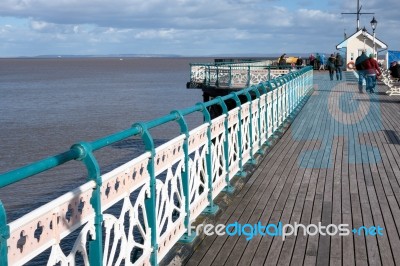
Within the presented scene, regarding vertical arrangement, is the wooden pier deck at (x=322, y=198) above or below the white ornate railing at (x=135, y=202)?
below

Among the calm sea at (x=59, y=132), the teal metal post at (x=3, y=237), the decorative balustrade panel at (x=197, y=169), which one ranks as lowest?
the calm sea at (x=59, y=132)

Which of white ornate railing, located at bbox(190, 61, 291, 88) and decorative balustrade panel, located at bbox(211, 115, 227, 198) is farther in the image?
white ornate railing, located at bbox(190, 61, 291, 88)

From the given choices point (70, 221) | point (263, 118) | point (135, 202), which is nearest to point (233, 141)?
point (263, 118)

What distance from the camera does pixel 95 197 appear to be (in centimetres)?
345

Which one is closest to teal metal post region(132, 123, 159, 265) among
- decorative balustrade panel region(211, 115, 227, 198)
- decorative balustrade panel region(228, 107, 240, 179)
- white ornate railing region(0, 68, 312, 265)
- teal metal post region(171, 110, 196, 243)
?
white ornate railing region(0, 68, 312, 265)

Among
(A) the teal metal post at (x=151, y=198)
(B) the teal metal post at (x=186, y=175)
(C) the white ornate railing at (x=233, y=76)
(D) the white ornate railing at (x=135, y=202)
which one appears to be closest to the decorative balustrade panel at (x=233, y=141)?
(D) the white ornate railing at (x=135, y=202)

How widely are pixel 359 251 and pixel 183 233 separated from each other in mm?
1664

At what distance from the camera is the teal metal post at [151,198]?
449cm

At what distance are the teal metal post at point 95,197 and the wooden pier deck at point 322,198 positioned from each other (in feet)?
5.49

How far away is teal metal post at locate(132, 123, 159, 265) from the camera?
449 cm

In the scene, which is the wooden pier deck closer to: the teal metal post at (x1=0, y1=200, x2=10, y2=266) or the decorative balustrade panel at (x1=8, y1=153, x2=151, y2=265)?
the decorative balustrade panel at (x1=8, y1=153, x2=151, y2=265)

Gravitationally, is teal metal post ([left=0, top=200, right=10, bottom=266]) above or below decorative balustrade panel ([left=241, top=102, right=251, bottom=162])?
above

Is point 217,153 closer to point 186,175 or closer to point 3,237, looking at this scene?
point 186,175

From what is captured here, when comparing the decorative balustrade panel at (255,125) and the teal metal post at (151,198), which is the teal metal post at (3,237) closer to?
the teal metal post at (151,198)
